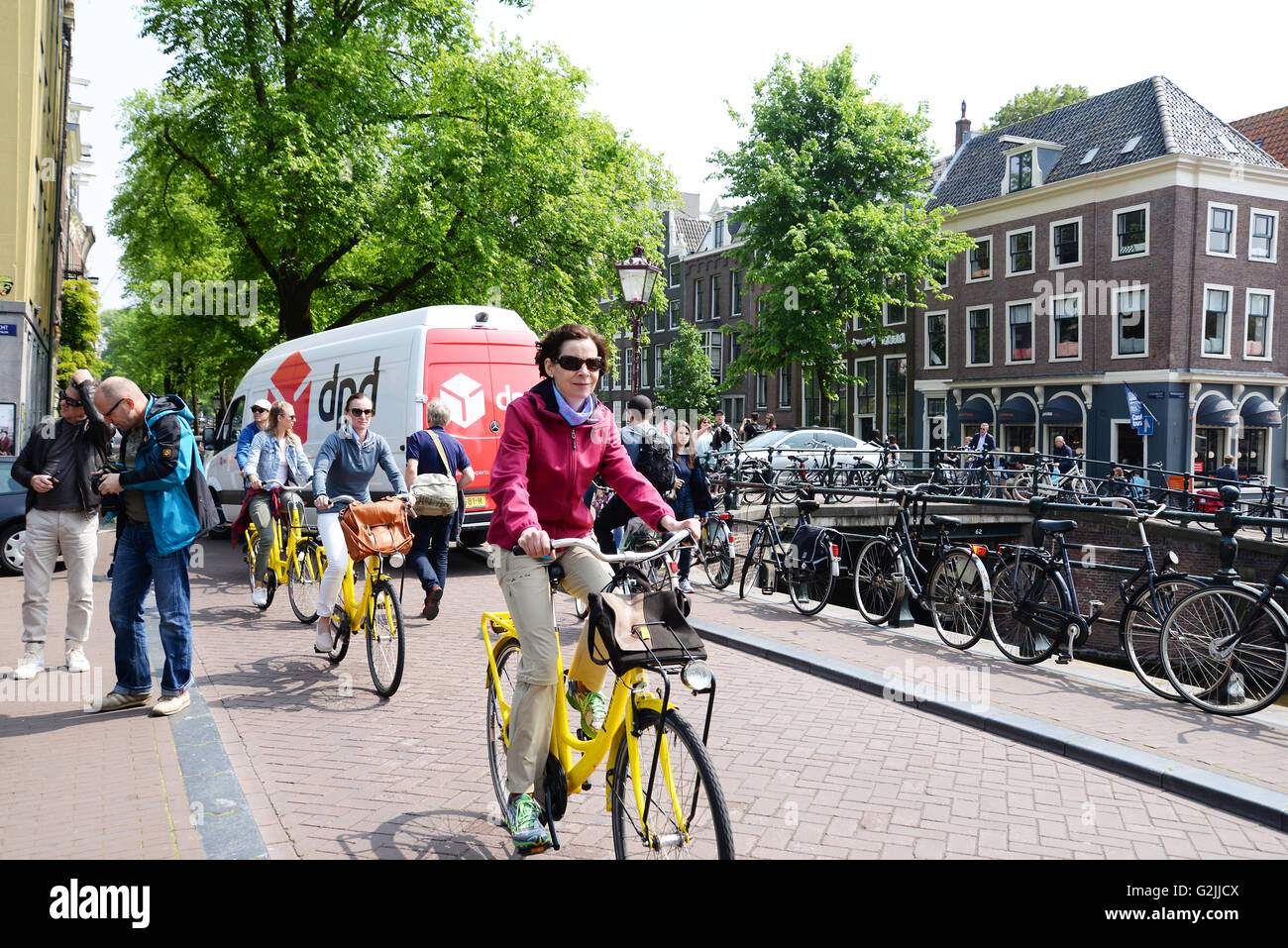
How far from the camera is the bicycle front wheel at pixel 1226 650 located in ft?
18.3

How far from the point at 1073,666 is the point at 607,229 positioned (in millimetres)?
16873

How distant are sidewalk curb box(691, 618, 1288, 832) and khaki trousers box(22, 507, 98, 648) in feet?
15.1

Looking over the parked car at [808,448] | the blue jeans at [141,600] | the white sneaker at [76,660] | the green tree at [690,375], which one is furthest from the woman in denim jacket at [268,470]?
the green tree at [690,375]

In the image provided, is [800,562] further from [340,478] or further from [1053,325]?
[1053,325]

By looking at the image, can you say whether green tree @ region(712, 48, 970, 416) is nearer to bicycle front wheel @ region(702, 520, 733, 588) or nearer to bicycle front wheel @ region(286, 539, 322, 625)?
bicycle front wheel @ region(702, 520, 733, 588)

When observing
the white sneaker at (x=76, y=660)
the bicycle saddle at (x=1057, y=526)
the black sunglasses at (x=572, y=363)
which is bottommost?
the white sneaker at (x=76, y=660)

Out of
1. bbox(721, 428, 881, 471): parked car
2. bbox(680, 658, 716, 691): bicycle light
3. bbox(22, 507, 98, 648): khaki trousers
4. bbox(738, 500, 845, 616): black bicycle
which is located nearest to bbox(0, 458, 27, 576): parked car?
bbox(22, 507, 98, 648): khaki trousers

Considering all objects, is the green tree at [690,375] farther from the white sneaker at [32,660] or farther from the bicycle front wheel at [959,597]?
the white sneaker at [32,660]

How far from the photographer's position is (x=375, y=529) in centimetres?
595

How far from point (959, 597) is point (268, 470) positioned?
20.0 feet

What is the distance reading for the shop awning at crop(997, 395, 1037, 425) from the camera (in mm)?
33156

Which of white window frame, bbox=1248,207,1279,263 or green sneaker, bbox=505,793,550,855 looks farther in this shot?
white window frame, bbox=1248,207,1279,263

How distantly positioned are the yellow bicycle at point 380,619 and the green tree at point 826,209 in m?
22.3
